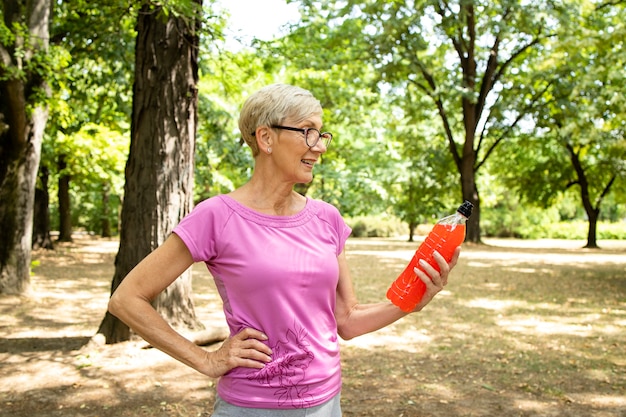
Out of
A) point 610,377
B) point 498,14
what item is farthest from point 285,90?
point 498,14

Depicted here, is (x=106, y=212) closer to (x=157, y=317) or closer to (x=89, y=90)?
(x=89, y=90)

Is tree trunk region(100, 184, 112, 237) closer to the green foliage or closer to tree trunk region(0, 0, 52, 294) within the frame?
the green foliage

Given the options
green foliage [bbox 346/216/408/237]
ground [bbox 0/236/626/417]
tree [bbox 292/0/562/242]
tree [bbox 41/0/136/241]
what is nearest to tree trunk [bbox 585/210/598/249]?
tree [bbox 292/0/562/242]

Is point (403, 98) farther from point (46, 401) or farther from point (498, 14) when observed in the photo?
point (46, 401)

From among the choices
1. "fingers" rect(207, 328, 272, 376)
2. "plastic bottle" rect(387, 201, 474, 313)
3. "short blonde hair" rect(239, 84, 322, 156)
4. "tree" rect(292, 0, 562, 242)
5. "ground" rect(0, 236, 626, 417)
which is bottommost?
"ground" rect(0, 236, 626, 417)

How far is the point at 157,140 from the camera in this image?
6.35 metres

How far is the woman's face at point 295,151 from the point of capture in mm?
2066

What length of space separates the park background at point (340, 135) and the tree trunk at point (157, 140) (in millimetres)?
20

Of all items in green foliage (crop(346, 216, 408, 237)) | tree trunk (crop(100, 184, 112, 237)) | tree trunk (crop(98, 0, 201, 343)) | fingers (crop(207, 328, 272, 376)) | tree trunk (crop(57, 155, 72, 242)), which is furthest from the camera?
green foliage (crop(346, 216, 408, 237))

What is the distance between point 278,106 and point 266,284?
0.61m

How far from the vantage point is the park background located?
6.39 metres

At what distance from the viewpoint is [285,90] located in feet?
6.77

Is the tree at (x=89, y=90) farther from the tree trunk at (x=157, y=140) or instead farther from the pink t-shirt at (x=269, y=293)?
the pink t-shirt at (x=269, y=293)

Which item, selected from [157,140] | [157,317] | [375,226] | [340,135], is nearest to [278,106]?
[157,317]
